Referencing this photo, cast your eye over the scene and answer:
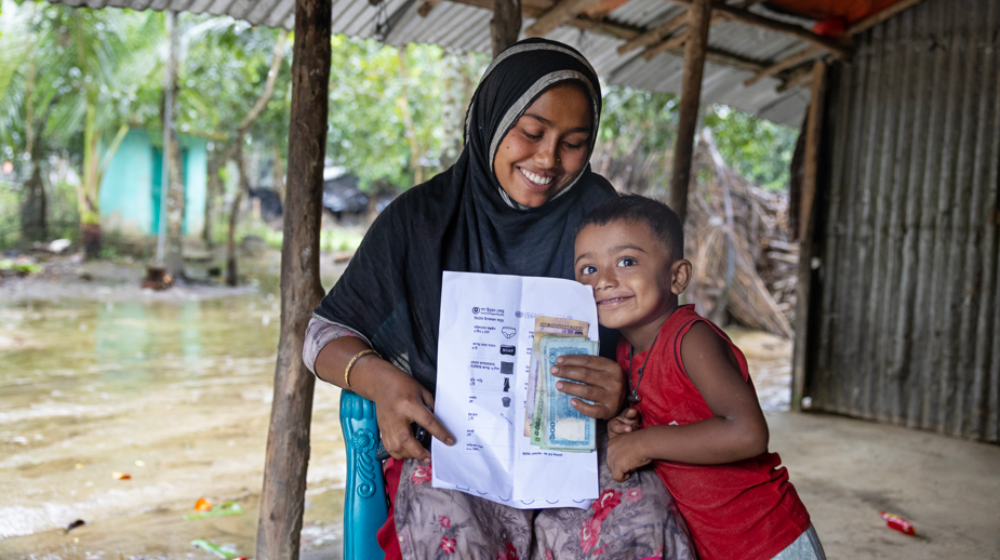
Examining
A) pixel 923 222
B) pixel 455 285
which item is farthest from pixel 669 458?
pixel 923 222

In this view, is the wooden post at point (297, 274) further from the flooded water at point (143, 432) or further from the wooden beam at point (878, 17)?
the wooden beam at point (878, 17)

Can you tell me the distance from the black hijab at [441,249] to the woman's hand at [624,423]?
14.7 inches

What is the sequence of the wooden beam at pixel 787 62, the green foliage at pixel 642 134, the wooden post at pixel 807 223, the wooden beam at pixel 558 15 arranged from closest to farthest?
the wooden beam at pixel 558 15 < the wooden beam at pixel 787 62 < the wooden post at pixel 807 223 < the green foliage at pixel 642 134

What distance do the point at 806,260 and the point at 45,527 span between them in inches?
207

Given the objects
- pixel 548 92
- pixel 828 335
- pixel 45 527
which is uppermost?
pixel 548 92

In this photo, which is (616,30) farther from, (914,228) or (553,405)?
(553,405)

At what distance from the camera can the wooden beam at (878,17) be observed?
489 cm

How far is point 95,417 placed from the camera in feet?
16.1

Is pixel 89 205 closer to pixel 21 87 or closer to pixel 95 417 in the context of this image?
pixel 21 87

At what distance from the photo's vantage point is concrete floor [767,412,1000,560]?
3.11 metres

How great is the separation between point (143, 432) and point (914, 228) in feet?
18.3

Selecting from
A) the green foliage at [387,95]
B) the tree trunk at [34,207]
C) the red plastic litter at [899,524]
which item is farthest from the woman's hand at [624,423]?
the tree trunk at [34,207]

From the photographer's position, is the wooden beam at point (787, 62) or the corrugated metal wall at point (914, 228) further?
the wooden beam at point (787, 62)

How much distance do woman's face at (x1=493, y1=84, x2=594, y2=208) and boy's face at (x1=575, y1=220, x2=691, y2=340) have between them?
0.19 m
